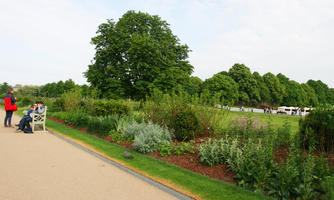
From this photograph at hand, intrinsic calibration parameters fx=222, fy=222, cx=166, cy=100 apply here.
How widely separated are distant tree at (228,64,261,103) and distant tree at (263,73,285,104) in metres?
7.60

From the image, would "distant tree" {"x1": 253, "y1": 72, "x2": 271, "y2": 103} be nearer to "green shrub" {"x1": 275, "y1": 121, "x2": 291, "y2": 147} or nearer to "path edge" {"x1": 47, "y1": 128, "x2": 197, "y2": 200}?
"green shrub" {"x1": 275, "y1": 121, "x2": 291, "y2": 147}

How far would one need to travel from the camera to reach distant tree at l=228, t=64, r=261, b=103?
5272 centimetres

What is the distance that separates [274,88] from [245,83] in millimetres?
13503

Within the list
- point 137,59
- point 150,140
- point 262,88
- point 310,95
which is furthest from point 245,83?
point 150,140

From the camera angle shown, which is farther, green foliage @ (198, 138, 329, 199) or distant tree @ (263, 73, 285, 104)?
distant tree @ (263, 73, 285, 104)

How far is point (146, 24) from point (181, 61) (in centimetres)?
599

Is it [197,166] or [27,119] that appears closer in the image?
[197,166]

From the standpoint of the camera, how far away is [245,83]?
52594mm

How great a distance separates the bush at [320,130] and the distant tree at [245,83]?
47722 mm

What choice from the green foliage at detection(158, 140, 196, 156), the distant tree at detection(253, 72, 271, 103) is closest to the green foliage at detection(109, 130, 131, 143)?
the green foliage at detection(158, 140, 196, 156)

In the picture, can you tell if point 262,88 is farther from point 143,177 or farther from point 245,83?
point 143,177

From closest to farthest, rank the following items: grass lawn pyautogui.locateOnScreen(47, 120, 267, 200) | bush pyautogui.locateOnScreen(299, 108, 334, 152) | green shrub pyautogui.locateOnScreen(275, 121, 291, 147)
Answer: grass lawn pyautogui.locateOnScreen(47, 120, 267, 200)
bush pyautogui.locateOnScreen(299, 108, 334, 152)
green shrub pyautogui.locateOnScreen(275, 121, 291, 147)

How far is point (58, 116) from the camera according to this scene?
637 inches

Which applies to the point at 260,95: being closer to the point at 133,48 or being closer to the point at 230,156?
the point at 133,48
